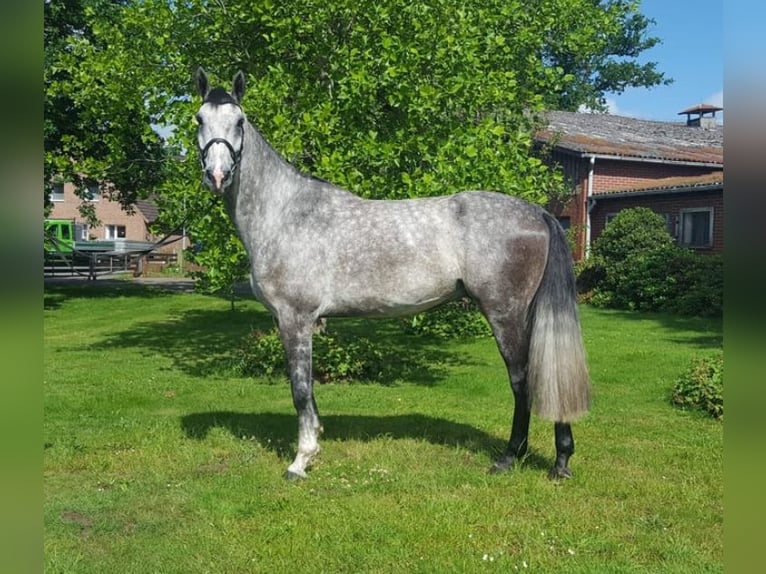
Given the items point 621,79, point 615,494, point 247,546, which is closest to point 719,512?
point 615,494

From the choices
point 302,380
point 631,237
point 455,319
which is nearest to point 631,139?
point 631,237

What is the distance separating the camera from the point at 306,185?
530 cm

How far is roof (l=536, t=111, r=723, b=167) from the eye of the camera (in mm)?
22031

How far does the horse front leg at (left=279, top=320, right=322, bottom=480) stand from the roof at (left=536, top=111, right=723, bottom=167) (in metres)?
16.6

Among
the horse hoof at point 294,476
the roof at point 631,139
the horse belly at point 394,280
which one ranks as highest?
the roof at point 631,139

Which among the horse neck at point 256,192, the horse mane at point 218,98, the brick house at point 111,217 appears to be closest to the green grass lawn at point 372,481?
the horse neck at point 256,192

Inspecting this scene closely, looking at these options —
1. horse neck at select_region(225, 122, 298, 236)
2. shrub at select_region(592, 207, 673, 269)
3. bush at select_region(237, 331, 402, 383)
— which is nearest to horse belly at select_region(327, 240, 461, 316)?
horse neck at select_region(225, 122, 298, 236)

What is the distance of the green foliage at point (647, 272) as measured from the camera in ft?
52.1

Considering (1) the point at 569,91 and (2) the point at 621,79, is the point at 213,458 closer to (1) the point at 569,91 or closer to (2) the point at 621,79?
(1) the point at 569,91

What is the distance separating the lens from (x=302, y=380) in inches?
201

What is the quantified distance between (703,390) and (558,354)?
11.3 ft

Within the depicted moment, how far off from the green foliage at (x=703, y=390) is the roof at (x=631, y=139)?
1369 centimetres

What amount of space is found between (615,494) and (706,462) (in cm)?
117

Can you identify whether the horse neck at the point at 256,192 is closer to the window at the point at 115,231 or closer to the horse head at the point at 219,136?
the horse head at the point at 219,136
